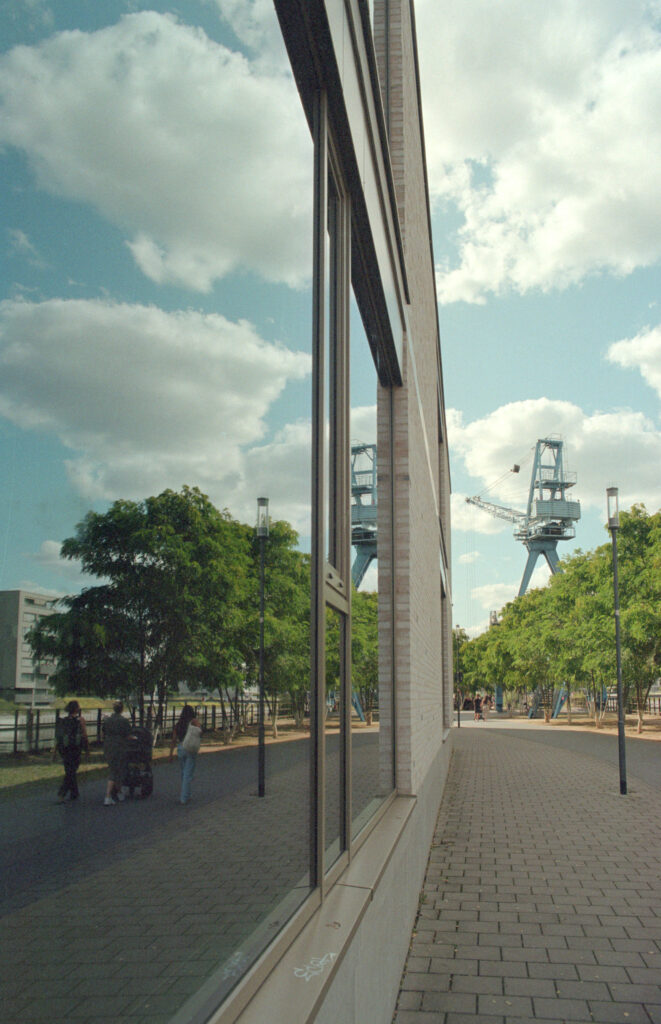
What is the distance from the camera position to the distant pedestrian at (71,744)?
113 centimetres

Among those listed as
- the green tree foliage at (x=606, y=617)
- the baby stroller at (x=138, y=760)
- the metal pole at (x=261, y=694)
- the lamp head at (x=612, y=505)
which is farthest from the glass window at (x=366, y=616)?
the green tree foliage at (x=606, y=617)

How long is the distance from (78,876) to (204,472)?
0.77 metres

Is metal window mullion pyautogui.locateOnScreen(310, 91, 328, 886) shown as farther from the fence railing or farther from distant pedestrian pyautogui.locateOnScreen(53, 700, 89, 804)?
distant pedestrian pyautogui.locateOnScreen(53, 700, 89, 804)

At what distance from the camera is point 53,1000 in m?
1.10

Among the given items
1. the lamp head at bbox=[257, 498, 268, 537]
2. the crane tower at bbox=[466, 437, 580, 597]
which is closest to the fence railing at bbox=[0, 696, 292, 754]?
the lamp head at bbox=[257, 498, 268, 537]

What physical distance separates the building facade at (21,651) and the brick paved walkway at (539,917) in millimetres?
3803

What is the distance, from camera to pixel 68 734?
115 cm

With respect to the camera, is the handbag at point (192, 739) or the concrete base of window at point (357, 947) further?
the concrete base of window at point (357, 947)

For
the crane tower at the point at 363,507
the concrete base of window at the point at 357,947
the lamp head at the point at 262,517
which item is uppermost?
the crane tower at the point at 363,507

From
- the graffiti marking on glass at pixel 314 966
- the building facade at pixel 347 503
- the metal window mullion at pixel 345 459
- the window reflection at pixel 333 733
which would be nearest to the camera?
the graffiti marking on glass at pixel 314 966

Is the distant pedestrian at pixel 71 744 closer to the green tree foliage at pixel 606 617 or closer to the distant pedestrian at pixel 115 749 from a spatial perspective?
the distant pedestrian at pixel 115 749

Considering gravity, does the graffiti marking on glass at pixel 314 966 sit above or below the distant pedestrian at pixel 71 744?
below

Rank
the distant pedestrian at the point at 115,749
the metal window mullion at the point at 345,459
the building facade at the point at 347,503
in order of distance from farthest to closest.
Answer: the metal window mullion at the point at 345,459, the building facade at the point at 347,503, the distant pedestrian at the point at 115,749

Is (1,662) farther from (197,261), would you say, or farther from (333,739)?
(333,739)
